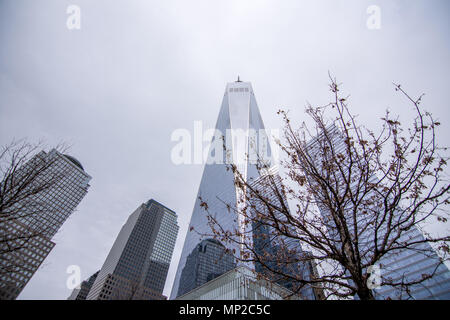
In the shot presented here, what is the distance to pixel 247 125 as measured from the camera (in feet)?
378

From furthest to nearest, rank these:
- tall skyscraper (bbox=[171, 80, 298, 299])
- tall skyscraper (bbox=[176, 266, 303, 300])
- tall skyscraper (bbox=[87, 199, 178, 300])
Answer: tall skyscraper (bbox=[87, 199, 178, 300])
tall skyscraper (bbox=[171, 80, 298, 299])
tall skyscraper (bbox=[176, 266, 303, 300])

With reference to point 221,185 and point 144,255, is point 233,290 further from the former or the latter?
point 144,255

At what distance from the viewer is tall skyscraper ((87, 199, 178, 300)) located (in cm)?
11388

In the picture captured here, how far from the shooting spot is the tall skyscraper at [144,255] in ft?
374

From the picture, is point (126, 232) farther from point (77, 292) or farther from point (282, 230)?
point (282, 230)

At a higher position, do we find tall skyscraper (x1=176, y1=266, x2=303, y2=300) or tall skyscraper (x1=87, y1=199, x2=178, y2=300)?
tall skyscraper (x1=87, y1=199, x2=178, y2=300)

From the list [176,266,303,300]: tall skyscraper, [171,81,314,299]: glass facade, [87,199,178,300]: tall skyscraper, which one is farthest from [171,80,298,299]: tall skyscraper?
[176,266,303,300]: tall skyscraper

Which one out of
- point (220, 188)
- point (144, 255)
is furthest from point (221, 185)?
point (144, 255)

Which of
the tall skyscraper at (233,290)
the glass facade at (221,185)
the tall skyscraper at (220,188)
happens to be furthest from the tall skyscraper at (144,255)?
the tall skyscraper at (233,290)

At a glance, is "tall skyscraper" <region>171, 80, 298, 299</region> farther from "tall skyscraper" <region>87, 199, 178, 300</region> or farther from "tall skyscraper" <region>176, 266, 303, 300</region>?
"tall skyscraper" <region>176, 266, 303, 300</region>

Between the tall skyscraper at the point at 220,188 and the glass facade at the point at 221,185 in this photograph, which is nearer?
the tall skyscraper at the point at 220,188

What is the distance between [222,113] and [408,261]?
357 feet

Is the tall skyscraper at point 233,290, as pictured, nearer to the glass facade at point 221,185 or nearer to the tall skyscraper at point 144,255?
the glass facade at point 221,185
